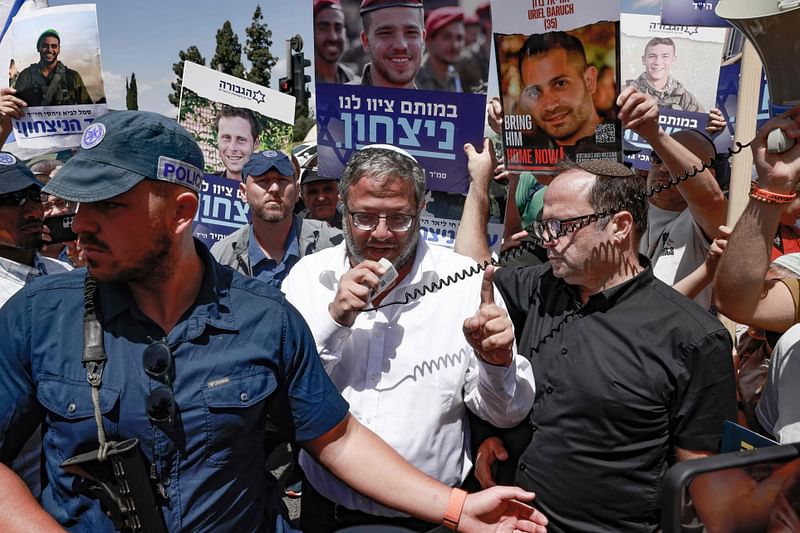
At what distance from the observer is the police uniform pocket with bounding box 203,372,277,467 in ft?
5.46

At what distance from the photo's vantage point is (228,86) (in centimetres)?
547

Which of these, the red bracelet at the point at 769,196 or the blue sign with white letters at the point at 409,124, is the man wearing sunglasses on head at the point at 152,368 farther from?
the blue sign with white letters at the point at 409,124

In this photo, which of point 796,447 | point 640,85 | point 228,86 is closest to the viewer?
point 796,447

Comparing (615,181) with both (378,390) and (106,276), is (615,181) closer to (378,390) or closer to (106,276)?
(378,390)

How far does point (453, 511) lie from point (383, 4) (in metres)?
2.16

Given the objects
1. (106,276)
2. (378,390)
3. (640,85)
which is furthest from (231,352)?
(640,85)

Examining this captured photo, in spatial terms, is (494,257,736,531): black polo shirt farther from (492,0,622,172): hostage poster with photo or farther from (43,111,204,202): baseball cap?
(43,111,204,202): baseball cap

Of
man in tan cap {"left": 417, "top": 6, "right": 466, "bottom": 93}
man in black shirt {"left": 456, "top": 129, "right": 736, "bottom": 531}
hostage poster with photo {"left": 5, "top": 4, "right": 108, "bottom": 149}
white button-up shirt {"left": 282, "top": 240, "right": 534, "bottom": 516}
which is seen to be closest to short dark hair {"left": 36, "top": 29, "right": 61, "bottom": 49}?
hostage poster with photo {"left": 5, "top": 4, "right": 108, "bottom": 149}

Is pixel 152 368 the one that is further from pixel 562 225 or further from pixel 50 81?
pixel 50 81

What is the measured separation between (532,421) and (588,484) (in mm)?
270

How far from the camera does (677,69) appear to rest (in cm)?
454

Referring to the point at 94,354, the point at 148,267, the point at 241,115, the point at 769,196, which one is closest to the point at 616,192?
the point at 769,196

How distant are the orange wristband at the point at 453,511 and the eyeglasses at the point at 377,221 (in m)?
0.95

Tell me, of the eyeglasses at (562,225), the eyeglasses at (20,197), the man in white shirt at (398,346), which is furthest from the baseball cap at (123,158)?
the eyeglasses at (20,197)
